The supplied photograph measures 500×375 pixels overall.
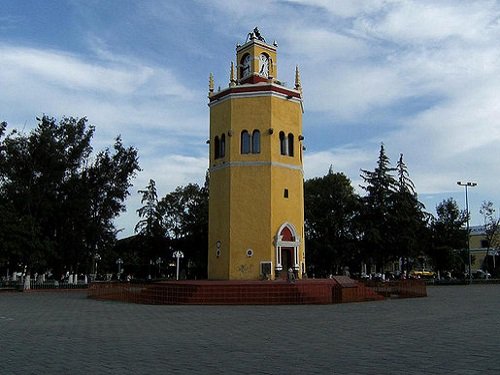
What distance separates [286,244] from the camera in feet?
92.1

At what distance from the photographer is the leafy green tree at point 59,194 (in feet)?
114

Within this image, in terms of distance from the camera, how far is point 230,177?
2852cm

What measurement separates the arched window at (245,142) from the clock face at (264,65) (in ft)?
13.0

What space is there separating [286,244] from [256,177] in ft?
12.8

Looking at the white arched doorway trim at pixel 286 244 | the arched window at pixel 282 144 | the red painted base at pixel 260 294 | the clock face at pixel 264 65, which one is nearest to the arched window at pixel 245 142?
the arched window at pixel 282 144

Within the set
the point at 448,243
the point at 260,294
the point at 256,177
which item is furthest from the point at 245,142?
the point at 448,243

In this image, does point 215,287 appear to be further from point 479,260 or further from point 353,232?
point 479,260

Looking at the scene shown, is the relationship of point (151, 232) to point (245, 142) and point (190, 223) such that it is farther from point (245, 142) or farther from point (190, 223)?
point (245, 142)

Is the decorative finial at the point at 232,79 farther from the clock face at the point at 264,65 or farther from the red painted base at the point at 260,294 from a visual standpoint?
the red painted base at the point at 260,294

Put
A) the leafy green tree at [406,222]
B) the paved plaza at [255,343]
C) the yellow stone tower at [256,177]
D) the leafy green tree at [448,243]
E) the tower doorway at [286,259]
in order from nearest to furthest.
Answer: the paved plaza at [255,343] → the yellow stone tower at [256,177] → the tower doorway at [286,259] → the leafy green tree at [406,222] → the leafy green tree at [448,243]

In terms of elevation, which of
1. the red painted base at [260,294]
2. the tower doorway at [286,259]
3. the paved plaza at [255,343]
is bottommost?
the paved plaza at [255,343]

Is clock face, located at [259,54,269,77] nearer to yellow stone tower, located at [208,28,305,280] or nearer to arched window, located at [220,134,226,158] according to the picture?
yellow stone tower, located at [208,28,305,280]

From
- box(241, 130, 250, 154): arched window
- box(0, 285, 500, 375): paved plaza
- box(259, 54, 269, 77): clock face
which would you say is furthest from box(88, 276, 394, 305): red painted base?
box(259, 54, 269, 77): clock face

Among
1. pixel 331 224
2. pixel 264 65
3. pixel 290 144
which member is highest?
pixel 264 65
